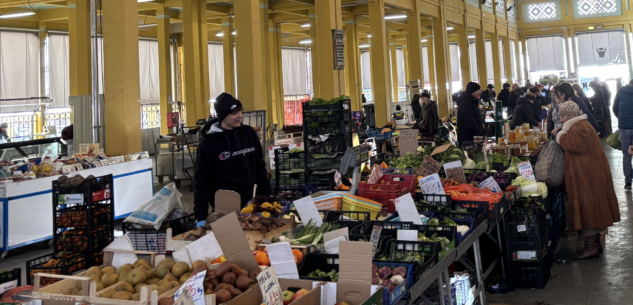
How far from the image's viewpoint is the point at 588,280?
5.16 m

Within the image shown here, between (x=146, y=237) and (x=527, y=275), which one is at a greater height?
(x=146, y=237)

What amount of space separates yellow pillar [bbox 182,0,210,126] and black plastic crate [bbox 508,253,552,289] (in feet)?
41.5

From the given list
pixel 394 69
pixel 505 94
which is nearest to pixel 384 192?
pixel 505 94

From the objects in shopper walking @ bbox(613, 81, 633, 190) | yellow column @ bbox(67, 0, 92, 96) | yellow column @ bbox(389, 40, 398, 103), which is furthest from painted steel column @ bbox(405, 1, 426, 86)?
yellow column @ bbox(389, 40, 398, 103)

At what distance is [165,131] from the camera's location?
19.8 metres

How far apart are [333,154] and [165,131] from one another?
47.0 feet

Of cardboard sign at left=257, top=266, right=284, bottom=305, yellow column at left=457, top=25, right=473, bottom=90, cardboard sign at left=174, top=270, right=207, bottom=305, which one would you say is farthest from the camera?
yellow column at left=457, top=25, right=473, bottom=90

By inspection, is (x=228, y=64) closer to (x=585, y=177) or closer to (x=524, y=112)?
(x=524, y=112)

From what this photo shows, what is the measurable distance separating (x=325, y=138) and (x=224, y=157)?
2.37 meters

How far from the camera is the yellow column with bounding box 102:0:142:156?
8.52m

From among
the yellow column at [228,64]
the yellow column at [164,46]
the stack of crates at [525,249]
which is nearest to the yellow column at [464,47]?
the yellow column at [228,64]

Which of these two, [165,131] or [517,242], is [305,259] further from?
[165,131]

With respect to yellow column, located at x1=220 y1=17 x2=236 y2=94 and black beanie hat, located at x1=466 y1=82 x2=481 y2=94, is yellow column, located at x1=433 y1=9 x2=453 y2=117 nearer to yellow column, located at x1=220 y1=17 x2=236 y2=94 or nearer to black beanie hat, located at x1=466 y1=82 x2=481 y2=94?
yellow column, located at x1=220 y1=17 x2=236 y2=94

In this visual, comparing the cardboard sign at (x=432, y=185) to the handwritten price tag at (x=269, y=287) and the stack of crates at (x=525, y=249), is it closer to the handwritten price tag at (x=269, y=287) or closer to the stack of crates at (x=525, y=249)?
the stack of crates at (x=525, y=249)
